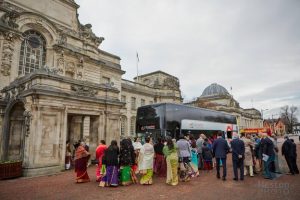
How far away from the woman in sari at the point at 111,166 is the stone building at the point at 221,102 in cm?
5422

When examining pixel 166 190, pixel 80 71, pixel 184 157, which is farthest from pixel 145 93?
pixel 166 190

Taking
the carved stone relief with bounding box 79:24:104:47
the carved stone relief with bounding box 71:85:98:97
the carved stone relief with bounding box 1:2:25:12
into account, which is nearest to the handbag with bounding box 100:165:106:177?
the carved stone relief with bounding box 71:85:98:97

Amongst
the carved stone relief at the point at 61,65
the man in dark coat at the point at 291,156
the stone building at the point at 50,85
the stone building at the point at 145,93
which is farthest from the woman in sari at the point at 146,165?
the stone building at the point at 145,93

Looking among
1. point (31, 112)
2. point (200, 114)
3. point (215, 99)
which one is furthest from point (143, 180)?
point (215, 99)

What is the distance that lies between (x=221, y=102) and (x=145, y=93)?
128 ft

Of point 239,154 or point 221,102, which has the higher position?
point 221,102

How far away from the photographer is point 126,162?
9.20m

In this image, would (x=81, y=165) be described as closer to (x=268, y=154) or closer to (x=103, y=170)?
(x=103, y=170)

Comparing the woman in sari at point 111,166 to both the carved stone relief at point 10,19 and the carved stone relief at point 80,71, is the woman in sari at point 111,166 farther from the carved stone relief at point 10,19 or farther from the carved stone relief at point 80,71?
the carved stone relief at point 10,19

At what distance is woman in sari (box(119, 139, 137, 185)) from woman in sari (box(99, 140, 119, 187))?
267mm

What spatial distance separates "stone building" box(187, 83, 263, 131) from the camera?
64812 millimetres

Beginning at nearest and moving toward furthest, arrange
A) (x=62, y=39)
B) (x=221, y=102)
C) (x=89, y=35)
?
(x=62, y=39) < (x=89, y=35) < (x=221, y=102)

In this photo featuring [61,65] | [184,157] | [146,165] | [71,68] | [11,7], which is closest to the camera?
[146,165]

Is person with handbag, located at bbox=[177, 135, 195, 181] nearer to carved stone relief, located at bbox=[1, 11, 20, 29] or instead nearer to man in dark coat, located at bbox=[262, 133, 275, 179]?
man in dark coat, located at bbox=[262, 133, 275, 179]
